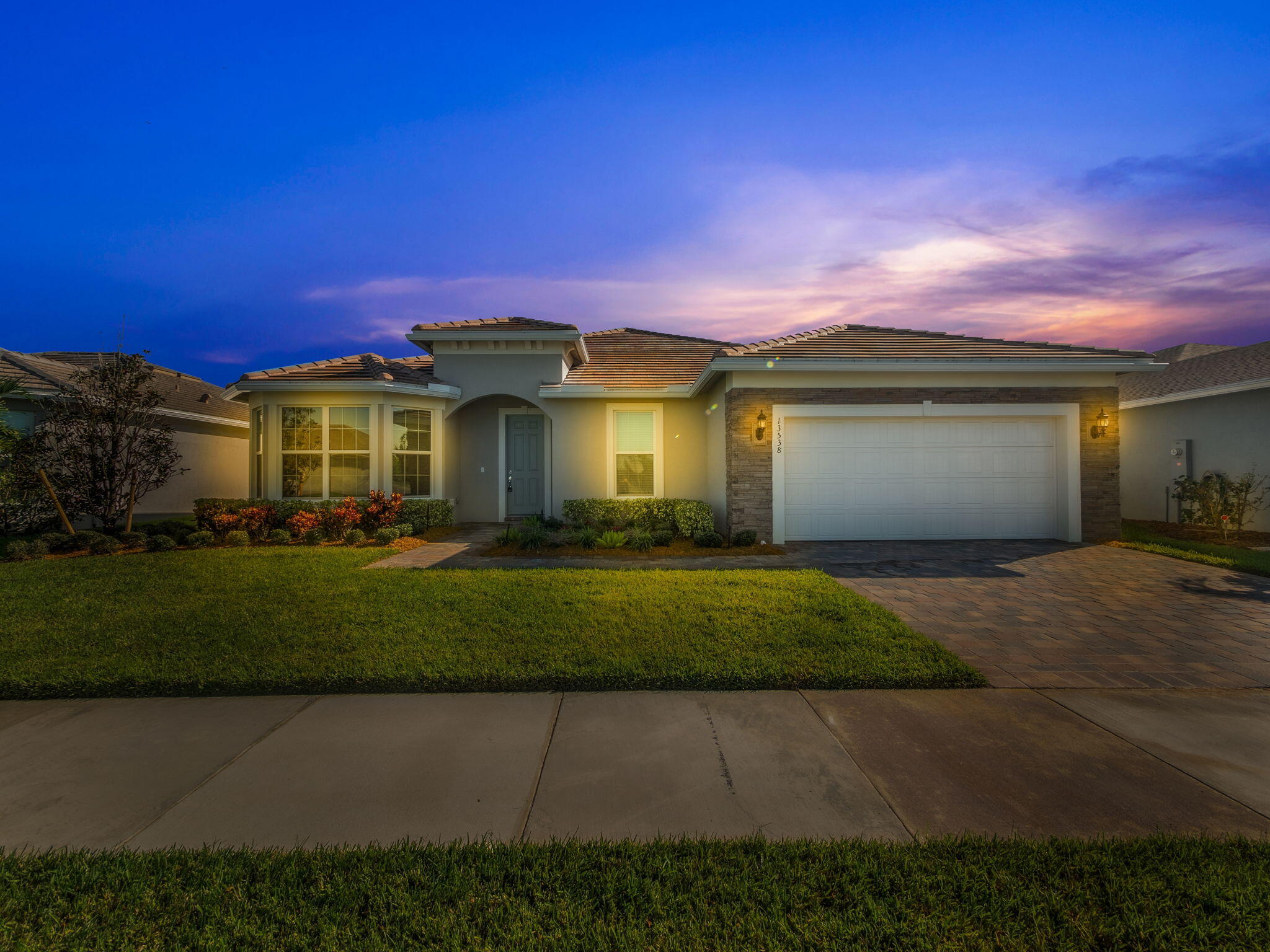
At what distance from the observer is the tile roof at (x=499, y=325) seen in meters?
12.5

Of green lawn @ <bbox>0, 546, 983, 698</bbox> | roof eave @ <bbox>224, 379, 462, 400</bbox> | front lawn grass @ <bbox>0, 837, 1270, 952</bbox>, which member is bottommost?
front lawn grass @ <bbox>0, 837, 1270, 952</bbox>

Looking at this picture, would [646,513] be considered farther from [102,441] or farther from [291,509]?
[102,441]

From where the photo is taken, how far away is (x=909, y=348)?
10.6m

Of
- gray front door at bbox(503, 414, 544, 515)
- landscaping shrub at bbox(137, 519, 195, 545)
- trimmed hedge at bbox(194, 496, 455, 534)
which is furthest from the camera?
gray front door at bbox(503, 414, 544, 515)

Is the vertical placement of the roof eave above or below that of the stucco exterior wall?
above

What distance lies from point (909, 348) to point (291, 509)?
12.9 meters

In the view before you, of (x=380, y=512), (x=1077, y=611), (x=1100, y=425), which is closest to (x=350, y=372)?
(x=380, y=512)

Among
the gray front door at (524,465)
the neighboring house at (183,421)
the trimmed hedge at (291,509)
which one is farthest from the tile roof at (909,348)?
Result: the neighboring house at (183,421)

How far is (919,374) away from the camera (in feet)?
33.8

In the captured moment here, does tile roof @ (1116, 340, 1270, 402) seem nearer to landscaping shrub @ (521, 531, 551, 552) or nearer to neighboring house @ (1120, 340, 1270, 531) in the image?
neighboring house @ (1120, 340, 1270, 531)

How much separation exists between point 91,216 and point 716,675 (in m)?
55.2

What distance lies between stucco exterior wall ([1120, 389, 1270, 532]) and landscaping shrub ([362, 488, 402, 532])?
58.0 ft

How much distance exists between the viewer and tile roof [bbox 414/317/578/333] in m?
12.5

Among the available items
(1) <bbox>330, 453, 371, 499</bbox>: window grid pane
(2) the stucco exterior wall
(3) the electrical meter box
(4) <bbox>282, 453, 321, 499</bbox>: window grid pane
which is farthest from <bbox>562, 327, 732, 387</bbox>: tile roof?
(3) the electrical meter box
